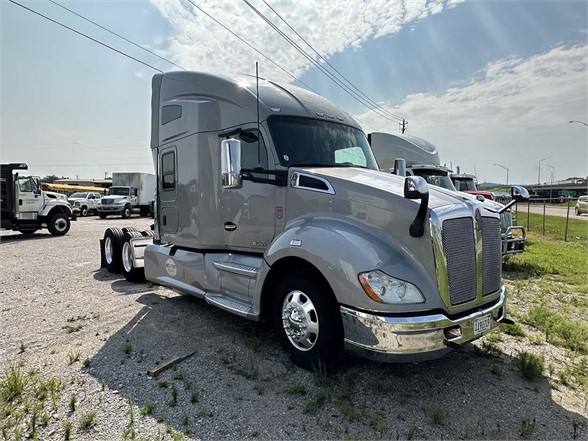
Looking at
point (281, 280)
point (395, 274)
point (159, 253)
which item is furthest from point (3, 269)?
point (395, 274)

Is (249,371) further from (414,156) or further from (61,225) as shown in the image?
(61,225)

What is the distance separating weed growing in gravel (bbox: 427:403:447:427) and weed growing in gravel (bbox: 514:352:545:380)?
3.78ft

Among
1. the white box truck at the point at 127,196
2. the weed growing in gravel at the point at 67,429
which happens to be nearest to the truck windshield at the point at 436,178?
the weed growing in gravel at the point at 67,429

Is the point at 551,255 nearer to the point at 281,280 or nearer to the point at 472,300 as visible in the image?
the point at 472,300

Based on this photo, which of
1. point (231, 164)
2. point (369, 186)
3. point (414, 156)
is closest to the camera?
point (369, 186)

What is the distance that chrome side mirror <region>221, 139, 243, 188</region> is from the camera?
379 cm

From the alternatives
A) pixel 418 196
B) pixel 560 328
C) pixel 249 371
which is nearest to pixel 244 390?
pixel 249 371

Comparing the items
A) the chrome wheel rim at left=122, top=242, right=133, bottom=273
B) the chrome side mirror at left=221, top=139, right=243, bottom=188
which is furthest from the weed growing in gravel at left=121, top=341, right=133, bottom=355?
the chrome wheel rim at left=122, top=242, right=133, bottom=273

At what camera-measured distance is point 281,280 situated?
3.94 meters

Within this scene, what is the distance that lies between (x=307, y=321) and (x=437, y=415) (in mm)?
1261

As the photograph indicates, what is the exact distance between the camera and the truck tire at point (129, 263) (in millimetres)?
7453

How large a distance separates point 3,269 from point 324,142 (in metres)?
8.25

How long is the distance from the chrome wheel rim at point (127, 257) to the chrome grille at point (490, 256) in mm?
6286

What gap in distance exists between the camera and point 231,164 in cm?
382
